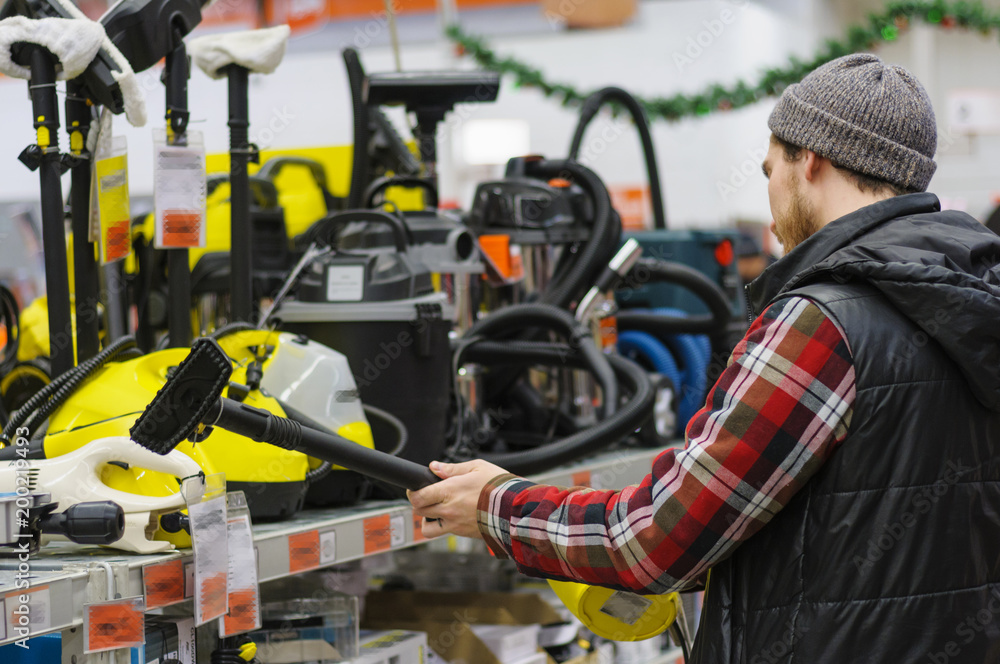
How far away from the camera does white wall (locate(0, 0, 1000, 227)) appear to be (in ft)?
27.4

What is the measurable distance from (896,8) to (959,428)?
4.33 m

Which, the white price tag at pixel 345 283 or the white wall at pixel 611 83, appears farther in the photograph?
the white wall at pixel 611 83

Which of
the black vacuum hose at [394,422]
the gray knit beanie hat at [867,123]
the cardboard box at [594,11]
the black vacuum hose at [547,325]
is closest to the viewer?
the gray knit beanie hat at [867,123]

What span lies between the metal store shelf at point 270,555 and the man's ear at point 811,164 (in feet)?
3.09

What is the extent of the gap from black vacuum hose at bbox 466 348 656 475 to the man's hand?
58 cm

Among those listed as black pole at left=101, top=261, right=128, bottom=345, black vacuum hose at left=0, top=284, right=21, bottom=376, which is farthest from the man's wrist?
black vacuum hose at left=0, top=284, right=21, bottom=376

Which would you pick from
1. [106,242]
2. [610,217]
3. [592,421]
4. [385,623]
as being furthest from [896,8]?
[106,242]

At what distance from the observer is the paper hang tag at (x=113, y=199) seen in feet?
5.91

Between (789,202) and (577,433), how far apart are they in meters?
1.00

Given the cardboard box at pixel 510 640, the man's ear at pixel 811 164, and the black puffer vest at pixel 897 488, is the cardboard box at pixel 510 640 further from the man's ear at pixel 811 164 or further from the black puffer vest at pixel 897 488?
the man's ear at pixel 811 164

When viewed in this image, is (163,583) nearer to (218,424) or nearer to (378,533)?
(218,424)

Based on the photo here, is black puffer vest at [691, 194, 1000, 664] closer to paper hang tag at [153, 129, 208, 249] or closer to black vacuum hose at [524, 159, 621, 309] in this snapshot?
paper hang tag at [153, 129, 208, 249]
